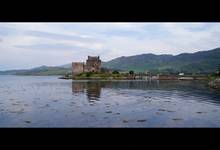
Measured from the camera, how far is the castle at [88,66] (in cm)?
10614

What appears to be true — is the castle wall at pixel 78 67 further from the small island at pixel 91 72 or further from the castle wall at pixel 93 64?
the castle wall at pixel 93 64

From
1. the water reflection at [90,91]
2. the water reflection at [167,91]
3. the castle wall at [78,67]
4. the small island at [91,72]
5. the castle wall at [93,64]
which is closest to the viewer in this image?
the water reflection at [90,91]

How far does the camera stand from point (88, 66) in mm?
109000

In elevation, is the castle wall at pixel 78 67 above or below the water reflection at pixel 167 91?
above

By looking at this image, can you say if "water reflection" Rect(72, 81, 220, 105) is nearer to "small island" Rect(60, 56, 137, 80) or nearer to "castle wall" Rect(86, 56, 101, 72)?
"small island" Rect(60, 56, 137, 80)

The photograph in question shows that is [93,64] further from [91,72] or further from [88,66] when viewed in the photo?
[91,72]

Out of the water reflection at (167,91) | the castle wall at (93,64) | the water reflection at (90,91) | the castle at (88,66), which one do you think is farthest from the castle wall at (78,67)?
the water reflection at (90,91)
